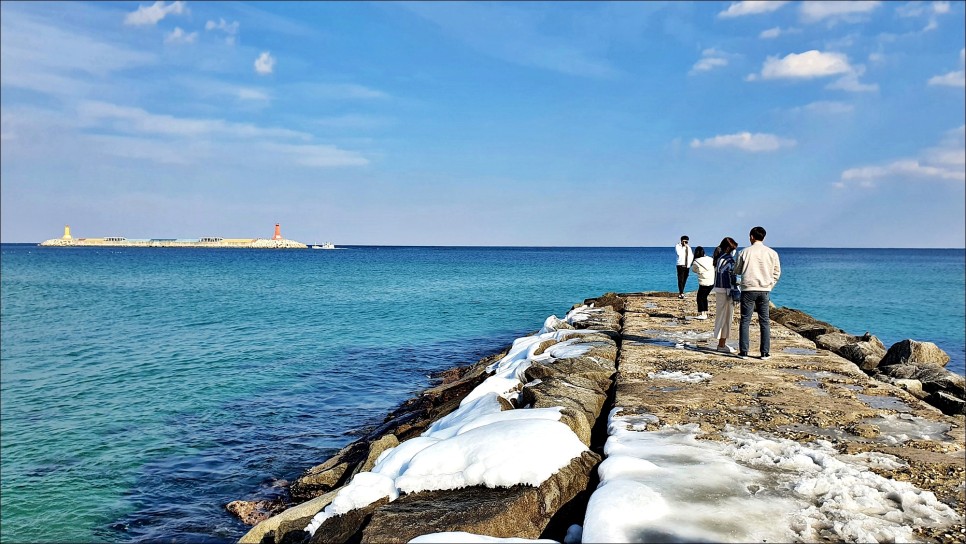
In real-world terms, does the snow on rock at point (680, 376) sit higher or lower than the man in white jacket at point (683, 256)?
lower

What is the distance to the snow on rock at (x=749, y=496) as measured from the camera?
11.5 feet

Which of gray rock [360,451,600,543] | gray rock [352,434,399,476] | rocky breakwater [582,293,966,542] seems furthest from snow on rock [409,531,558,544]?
gray rock [352,434,399,476]

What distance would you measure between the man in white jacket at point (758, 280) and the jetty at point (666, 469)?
889 mm

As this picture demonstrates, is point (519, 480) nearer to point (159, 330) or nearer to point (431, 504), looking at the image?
point (431, 504)

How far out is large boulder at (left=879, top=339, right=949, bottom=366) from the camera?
11.0 metres

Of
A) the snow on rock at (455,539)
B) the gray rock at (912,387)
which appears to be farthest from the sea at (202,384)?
the gray rock at (912,387)

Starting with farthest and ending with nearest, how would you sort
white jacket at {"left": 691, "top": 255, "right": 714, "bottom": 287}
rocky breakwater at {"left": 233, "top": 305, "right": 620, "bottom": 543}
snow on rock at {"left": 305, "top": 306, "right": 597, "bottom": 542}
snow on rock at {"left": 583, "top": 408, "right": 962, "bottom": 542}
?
white jacket at {"left": 691, "top": 255, "right": 714, "bottom": 287}
snow on rock at {"left": 305, "top": 306, "right": 597, "bottom": 542}
rocky breakwater at {"left": 233, "top": 305, "right": 620, "bottom": 543}
snow on rock at {"left": 583, "top": 408, "right": 962, "bottom": 542}

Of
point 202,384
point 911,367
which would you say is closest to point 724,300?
point 911,367

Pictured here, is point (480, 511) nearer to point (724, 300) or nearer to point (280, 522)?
point (280, 522)

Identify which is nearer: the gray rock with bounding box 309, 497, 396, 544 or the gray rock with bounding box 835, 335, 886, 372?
the gray rock with bounding box 309, 497, 396, 544

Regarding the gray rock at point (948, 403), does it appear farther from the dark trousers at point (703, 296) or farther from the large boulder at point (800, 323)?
the large boulder at point (800, 323)

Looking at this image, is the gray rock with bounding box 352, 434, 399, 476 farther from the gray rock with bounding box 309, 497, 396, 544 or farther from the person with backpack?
the person with backpack

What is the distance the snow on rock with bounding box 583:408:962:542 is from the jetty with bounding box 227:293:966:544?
0.05 ft

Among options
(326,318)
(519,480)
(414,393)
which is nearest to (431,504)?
(519,480)
